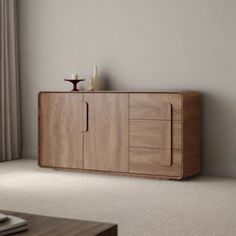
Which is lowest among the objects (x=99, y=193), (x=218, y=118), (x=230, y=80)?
(x=99, y=193)

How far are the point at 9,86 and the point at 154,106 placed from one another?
2.21m

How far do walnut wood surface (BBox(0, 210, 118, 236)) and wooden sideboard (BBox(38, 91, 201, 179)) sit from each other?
10.4 feet

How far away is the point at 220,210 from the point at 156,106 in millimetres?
1631

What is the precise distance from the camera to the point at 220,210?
162 inches

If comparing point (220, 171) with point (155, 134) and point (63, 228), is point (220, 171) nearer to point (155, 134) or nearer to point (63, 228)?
point (155, 134)

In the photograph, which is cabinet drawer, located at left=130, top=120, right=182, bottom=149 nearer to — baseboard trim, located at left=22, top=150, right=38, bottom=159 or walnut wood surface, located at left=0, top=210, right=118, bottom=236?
baseboard trim, located at left=22, top=150, right=38, bottom=159

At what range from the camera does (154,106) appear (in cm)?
552

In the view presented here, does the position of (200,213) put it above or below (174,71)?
below

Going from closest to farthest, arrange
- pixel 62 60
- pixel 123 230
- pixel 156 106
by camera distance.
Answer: pixel 123 230 → pixel 156 106 → pixel 62 60

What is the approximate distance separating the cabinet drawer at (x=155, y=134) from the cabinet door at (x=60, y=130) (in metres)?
0.63

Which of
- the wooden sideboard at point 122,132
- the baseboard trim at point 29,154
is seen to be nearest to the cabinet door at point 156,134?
the wooden sideboard at point 122,132

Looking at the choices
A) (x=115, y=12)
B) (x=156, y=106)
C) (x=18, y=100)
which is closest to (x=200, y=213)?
(x=156, y=106)

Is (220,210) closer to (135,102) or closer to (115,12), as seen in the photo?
(135,102)

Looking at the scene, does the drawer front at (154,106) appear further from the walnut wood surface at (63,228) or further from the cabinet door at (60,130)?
the walnut wood surface at (63,228)
